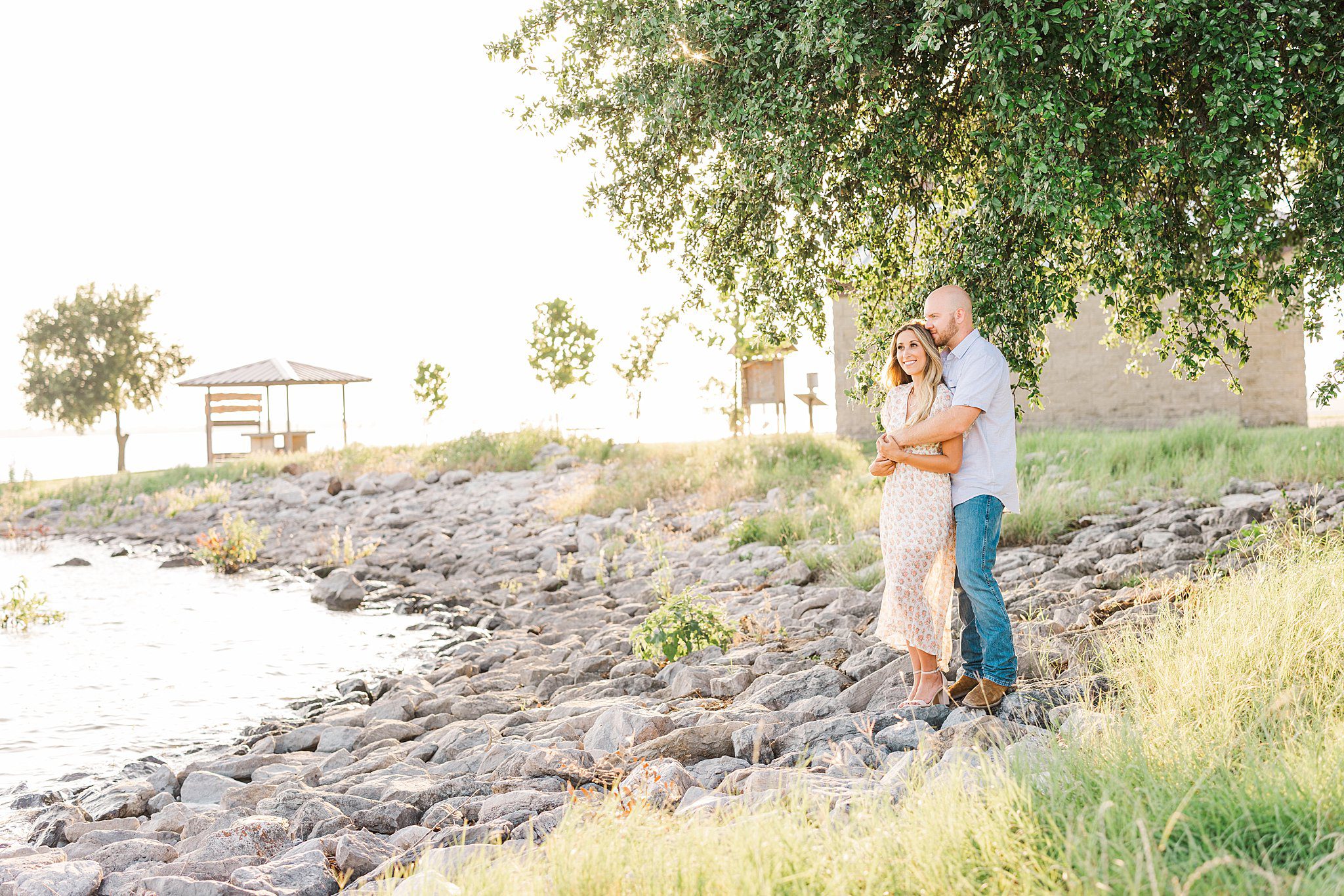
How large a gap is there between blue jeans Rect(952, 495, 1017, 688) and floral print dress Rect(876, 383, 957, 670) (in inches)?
5.2

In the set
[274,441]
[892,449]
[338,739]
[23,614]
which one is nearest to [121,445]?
[274,441]

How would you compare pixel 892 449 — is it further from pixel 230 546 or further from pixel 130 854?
pixel 230 546

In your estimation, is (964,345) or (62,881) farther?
(964,345)

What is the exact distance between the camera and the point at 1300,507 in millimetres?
8508

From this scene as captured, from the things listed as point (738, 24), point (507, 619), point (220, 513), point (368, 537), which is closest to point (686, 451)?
point (368, 537)

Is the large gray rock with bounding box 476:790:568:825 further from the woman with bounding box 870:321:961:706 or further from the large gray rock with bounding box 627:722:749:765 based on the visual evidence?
the woman with bounding box 870:321:961:706

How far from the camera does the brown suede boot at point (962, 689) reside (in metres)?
4.93

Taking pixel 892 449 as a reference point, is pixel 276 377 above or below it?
above

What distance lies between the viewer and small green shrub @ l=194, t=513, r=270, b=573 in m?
15.9

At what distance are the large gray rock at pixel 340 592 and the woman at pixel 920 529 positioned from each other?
9369 millimetres

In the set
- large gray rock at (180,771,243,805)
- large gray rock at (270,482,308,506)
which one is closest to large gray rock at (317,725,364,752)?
large gray rock at (180,771,243,805)

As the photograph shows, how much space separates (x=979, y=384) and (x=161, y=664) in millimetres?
9077

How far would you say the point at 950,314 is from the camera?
16.2ft

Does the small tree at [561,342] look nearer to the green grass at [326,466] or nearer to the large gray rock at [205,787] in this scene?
the green grass at [326,466]
